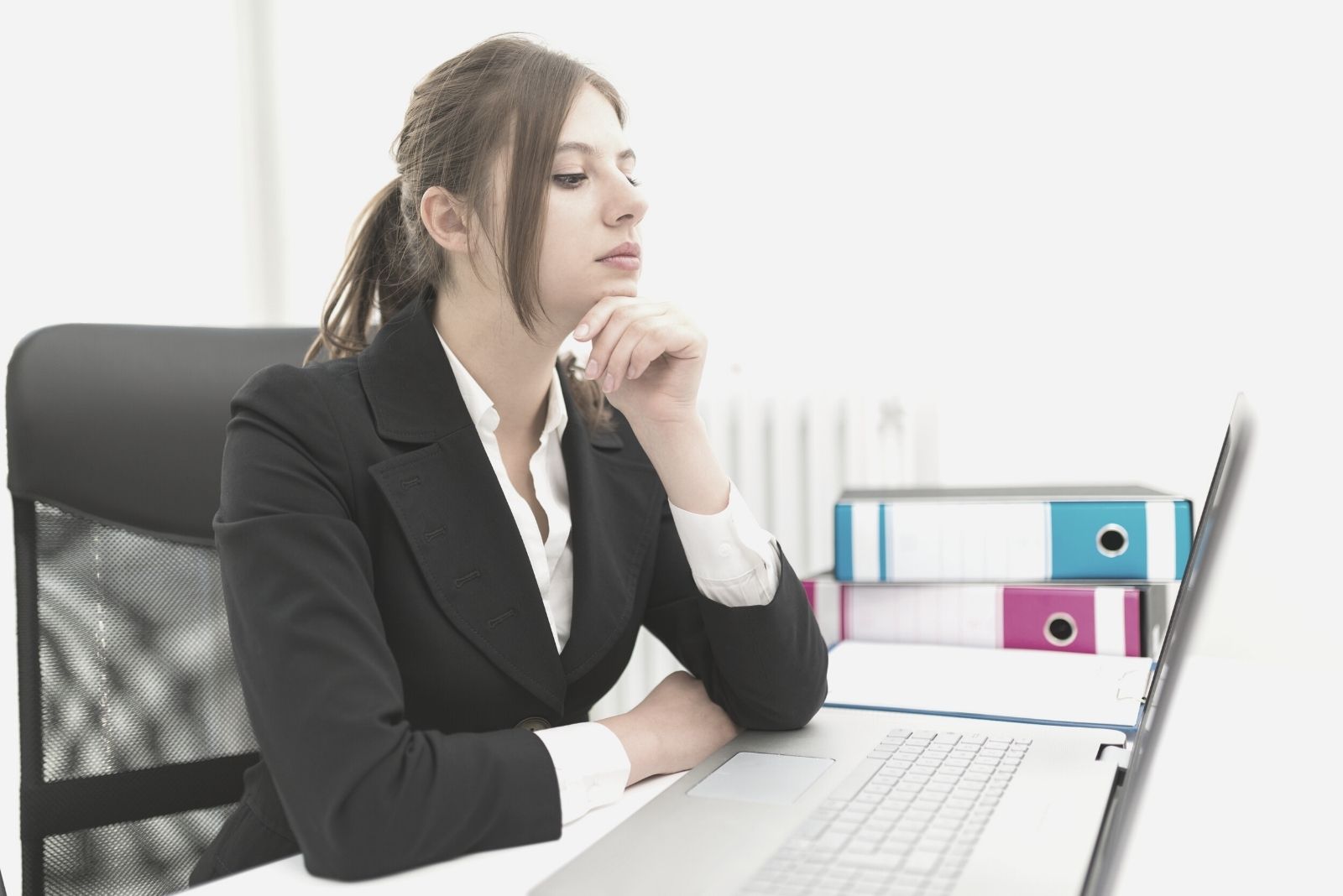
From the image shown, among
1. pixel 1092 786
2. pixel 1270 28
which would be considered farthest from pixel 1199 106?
pixel 1092 786

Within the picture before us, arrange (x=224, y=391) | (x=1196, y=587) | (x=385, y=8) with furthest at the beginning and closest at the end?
(x=385, y=8), (x=224, y=391), (x=1196, y=587)

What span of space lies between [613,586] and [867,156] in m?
1.22

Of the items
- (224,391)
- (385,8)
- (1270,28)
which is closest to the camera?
(224,391)

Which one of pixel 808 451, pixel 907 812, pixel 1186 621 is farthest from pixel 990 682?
pixel 808 451

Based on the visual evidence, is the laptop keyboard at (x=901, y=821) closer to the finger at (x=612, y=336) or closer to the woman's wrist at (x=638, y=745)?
the woman's wrist at (x=638, y=745)

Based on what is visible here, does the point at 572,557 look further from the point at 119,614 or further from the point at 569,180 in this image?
the point at 119,614

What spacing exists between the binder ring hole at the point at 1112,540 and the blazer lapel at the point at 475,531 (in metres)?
0.55

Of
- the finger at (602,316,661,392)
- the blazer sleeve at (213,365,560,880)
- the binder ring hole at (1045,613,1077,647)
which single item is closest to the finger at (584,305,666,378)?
the finger at (602,316,661,392)

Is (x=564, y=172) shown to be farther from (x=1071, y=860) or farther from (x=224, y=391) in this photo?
(x=1071, y=860)

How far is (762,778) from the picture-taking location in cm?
80

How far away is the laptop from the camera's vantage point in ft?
1.98

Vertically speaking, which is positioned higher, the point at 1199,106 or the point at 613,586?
the point at 1199,106

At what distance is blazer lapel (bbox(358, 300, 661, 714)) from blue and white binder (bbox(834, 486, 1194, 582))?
33cm

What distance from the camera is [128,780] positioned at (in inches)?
43.2
